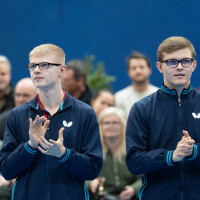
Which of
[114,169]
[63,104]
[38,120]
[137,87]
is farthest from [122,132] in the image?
[38,120]

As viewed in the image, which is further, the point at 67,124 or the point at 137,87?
the point at 137,87

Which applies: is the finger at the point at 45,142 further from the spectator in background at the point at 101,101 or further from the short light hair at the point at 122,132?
the spectator in background at the point at 101,101

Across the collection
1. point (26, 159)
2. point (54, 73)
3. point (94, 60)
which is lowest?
point (26, 159)

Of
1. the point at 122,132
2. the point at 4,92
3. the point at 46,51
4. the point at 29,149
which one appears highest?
the point at 4,92

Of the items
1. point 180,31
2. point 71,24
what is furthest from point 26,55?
point 180,31

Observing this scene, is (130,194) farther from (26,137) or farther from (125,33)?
(125,33)

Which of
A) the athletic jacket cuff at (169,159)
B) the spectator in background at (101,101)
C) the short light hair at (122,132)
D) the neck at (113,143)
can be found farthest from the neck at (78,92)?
the athletic jacket cuff at (169,159)

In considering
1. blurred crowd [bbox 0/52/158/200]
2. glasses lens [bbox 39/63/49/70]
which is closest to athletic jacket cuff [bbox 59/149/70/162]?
glasses lens [bbox 39/63/49/70]

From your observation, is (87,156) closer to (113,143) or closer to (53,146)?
(53,146)

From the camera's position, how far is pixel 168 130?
3482mm

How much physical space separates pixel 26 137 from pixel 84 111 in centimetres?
51

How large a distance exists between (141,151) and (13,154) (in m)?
1.00

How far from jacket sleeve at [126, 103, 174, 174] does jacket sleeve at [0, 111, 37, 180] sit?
765 mm

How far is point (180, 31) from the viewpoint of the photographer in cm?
1054
